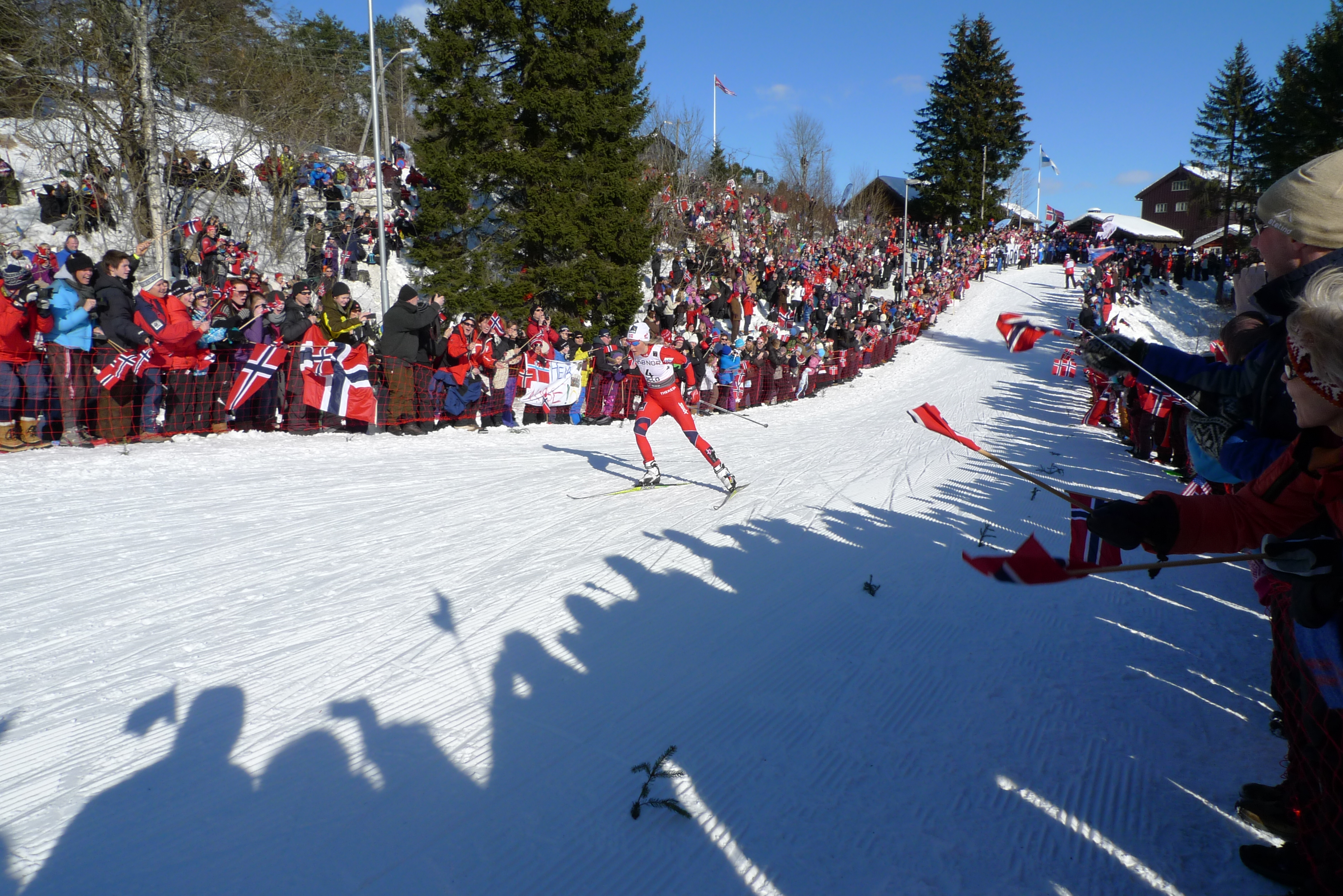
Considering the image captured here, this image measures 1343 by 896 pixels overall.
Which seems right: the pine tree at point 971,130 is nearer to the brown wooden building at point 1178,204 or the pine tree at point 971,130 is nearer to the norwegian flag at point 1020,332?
the brown wooden building at point 1178,204

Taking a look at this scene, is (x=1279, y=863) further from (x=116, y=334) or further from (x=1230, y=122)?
(x=1230, y=122)

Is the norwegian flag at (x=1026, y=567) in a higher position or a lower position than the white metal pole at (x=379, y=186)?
lower

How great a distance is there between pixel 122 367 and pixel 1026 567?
30.5 feet

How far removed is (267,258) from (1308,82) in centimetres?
3714

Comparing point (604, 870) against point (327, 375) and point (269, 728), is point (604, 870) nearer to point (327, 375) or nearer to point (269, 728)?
point (269, 728)

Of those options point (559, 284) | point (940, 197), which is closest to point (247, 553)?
point (559, 284)

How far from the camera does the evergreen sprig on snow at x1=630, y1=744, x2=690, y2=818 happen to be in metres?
2.85

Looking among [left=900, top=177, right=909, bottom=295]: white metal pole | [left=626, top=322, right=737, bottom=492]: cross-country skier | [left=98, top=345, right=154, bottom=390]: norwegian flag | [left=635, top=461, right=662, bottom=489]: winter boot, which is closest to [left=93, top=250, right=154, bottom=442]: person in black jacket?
[left=98, top=345, right=154, bottom=390]: norwegian flag

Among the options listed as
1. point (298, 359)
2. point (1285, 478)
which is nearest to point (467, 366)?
point (298, 359)

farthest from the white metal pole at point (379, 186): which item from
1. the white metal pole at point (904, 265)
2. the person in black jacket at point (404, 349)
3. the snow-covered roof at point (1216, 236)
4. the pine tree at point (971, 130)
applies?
the snow-covered roof at point (1216, 236)

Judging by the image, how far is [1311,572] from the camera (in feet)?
6.12

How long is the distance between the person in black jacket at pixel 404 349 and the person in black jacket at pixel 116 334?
2.91m

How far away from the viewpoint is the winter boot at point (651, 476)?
8250 millimetres

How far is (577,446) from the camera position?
35.7ft
